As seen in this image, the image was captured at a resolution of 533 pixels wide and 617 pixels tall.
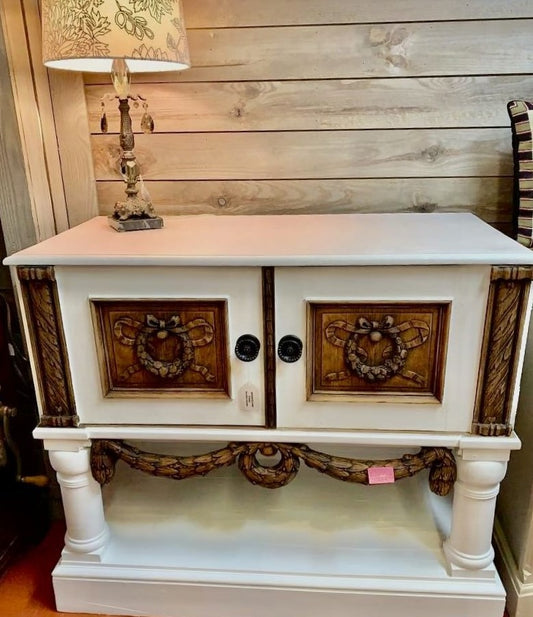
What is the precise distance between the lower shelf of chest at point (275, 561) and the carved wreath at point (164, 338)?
1.62 feet

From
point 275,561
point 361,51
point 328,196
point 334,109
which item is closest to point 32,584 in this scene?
point 275,561

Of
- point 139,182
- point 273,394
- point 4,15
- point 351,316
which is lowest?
point 273,394

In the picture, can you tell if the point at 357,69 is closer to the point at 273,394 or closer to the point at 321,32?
the point at 321,32

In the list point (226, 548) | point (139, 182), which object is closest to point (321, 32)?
point (139, 182)

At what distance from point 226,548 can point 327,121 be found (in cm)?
109

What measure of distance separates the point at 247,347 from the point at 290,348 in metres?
0.08

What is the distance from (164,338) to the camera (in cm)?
110

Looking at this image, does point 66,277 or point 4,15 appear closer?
point 66,277

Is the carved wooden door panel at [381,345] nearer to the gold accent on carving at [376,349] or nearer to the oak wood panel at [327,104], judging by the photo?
the gold accent on carving at [376,349]

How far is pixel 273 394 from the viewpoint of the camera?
1121 mm

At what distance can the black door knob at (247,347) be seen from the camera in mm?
1083

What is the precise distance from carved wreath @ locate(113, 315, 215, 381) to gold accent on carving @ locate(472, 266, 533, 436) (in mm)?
535

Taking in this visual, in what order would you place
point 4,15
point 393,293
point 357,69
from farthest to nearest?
point 357,69, point 4,15, point 393,293

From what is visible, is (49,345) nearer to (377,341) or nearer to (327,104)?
(377,341)
